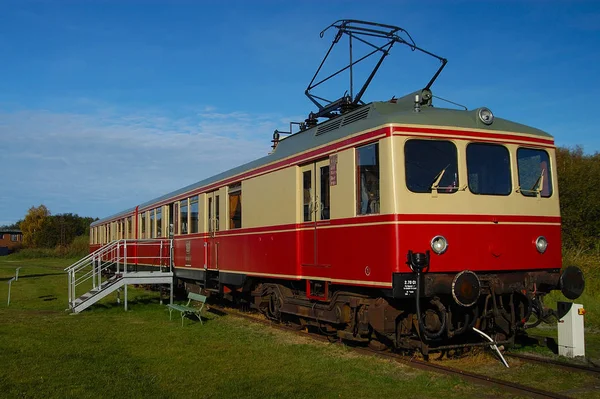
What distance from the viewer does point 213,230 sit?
48.2 ft

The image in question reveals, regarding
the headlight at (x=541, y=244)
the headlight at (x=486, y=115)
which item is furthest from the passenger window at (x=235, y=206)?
the headlight at (x=541, y=244)

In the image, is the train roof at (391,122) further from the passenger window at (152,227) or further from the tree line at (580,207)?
the tree line at (580,207)

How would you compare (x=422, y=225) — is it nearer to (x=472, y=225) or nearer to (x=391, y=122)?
(x=472, y=225)

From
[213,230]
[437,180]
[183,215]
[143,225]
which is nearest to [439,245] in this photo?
[437,180]

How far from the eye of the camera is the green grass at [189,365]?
713 centimetres

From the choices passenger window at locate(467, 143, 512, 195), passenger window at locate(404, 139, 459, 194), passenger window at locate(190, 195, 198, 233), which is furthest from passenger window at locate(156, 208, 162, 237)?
passenger window at locate(467, 143, 512, 195)

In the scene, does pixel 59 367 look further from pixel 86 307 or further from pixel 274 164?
pixel 86 307

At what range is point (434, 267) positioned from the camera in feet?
26.3

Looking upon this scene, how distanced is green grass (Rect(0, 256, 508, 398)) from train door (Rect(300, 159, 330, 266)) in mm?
1514

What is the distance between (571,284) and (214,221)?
8509 mm

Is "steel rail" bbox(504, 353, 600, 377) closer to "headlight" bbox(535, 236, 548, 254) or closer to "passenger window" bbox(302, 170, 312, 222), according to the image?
"headlight" bbox(535, 236, 548, 254)

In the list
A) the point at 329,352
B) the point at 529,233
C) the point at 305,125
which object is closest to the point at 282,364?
the point at 329,352

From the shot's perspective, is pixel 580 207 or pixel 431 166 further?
pixel 580 207

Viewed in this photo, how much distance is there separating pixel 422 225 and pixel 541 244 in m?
2.09
